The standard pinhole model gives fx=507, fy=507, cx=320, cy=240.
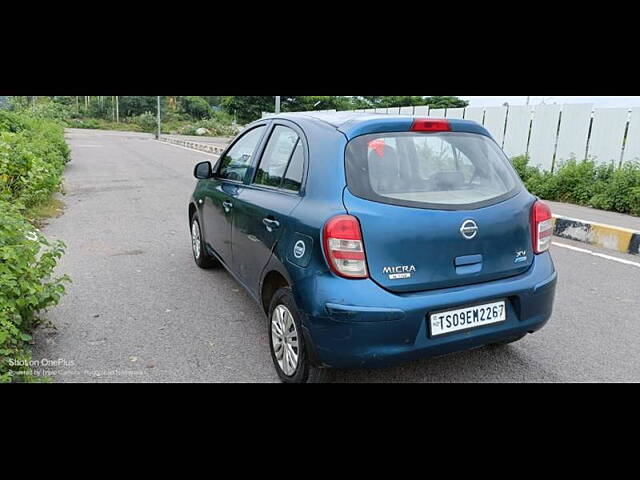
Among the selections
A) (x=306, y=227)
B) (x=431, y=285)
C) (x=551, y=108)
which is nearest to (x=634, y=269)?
(x=431, y=285)

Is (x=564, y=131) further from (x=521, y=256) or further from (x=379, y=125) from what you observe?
(x=379, y=125)

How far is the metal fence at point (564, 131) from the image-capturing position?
30.3 ft

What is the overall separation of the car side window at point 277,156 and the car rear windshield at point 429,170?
0.65 meters

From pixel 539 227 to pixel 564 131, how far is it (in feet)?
27.9

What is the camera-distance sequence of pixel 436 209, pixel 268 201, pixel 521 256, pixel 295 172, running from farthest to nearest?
pixel 268 201 < pixel 295 172 < pixel 521 256 < pixel 436 209

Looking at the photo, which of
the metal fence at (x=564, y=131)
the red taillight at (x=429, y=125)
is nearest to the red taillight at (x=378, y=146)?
the red taillight at (x=429, y=125)

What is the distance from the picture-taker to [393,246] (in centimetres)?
255

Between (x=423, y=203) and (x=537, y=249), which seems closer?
(x=423, y=203)

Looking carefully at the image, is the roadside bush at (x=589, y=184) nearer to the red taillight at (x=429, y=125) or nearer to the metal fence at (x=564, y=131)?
the metal fence at (x=564, y=131)

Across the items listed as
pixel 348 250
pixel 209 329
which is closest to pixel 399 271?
pixel 348 250

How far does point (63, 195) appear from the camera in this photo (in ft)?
33.2
